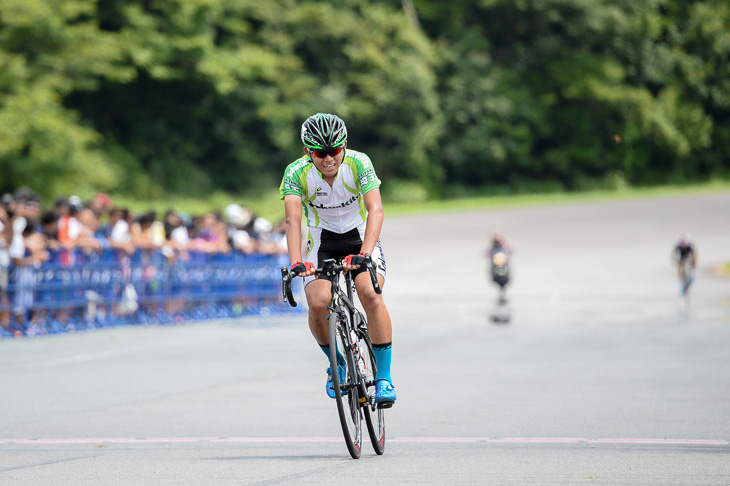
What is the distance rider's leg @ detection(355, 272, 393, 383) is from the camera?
7289mm

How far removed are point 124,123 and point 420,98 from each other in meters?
14.2

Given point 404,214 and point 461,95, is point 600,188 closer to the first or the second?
point 461,95

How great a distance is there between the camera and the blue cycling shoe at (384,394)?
721cm

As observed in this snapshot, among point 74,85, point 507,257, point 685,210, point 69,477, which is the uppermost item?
point 74,85

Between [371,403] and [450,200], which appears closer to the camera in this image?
[371,403]

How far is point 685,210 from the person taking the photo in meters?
47.8

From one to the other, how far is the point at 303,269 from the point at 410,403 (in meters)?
3.30

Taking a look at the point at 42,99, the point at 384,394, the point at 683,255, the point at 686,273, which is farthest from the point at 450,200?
the point at 384,394

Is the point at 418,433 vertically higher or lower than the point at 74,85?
lower

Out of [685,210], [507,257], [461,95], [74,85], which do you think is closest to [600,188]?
[461,95]

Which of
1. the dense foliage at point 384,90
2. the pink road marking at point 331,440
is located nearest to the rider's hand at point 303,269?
the pink road marking at point 331,440

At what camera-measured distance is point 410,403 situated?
390 inches

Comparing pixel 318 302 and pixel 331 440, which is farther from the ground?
→ pixel 318 302

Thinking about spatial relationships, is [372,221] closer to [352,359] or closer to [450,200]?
[352,359]
